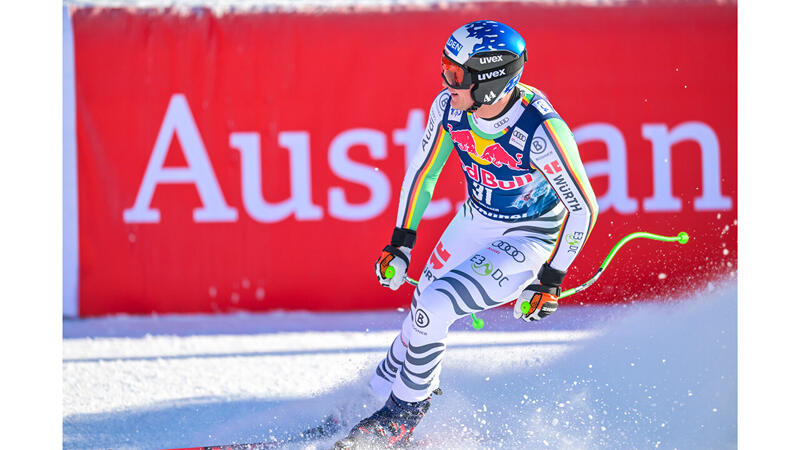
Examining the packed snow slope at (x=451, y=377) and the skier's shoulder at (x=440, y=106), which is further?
the packed snow slope at (x=451, y=377)

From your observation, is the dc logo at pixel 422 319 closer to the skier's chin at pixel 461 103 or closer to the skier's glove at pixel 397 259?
the skier's glove at pixel 397 259

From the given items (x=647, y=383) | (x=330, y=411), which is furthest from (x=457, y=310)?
(x=647, y=383)

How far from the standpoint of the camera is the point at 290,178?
5398 millimetres

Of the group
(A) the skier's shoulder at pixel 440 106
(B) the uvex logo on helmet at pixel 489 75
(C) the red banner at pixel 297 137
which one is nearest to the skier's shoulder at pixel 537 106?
(B) the uvex logo on helmet at pixel 489 75

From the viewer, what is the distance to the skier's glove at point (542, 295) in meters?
3.00

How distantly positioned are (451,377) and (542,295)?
134 cm

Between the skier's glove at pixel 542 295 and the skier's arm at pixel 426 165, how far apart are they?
56 centimetres

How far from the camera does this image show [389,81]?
545 cm

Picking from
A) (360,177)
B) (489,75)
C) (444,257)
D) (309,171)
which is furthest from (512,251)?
(309,171)

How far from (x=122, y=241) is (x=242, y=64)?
137cm

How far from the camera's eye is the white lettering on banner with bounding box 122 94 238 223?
5348mm

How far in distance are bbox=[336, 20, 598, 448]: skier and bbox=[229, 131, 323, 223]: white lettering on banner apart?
2.10 m

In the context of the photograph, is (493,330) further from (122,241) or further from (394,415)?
(122,241)

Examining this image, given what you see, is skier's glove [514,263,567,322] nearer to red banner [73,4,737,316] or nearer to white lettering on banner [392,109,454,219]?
red banner [73,4,737,316]
